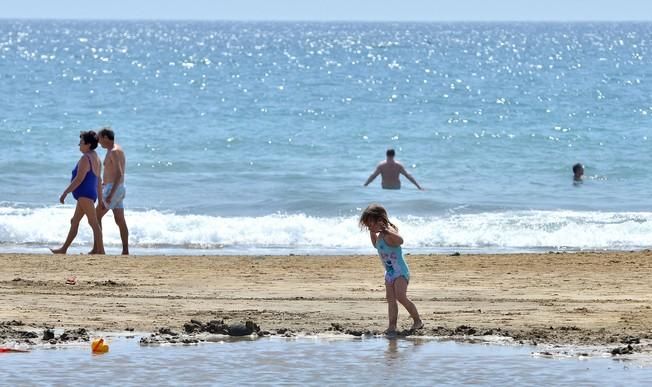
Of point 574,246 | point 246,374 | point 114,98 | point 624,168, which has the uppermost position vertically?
point 114,98

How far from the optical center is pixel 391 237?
9688 millimetres

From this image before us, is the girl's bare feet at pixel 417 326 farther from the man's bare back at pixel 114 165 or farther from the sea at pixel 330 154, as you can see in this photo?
the sea at pixel 330 154

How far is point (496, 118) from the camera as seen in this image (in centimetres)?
3547

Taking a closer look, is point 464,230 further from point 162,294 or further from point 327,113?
point 327,113

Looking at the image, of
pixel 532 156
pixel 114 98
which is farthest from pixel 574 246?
pixel 114 98

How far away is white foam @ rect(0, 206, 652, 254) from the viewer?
16547 millimetres

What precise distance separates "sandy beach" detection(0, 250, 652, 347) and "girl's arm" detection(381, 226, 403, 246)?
64 centimetres

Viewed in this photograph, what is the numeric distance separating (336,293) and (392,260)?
1.75 m

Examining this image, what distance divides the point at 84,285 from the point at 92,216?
2.40m

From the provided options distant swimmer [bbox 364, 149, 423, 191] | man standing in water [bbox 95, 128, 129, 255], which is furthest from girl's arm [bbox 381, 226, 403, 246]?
distant swimmer [bbox 364, 149, 423, 191]

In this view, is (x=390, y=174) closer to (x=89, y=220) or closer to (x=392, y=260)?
(x=89, y=220)

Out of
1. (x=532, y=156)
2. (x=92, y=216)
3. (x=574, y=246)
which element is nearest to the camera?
(x=92, y=216)

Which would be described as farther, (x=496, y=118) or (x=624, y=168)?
(x=496, y=118)

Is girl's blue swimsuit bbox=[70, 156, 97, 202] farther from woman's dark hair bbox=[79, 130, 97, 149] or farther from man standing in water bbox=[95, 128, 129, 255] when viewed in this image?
woman's dark hair bbox=[79, 130, 97, 149]
